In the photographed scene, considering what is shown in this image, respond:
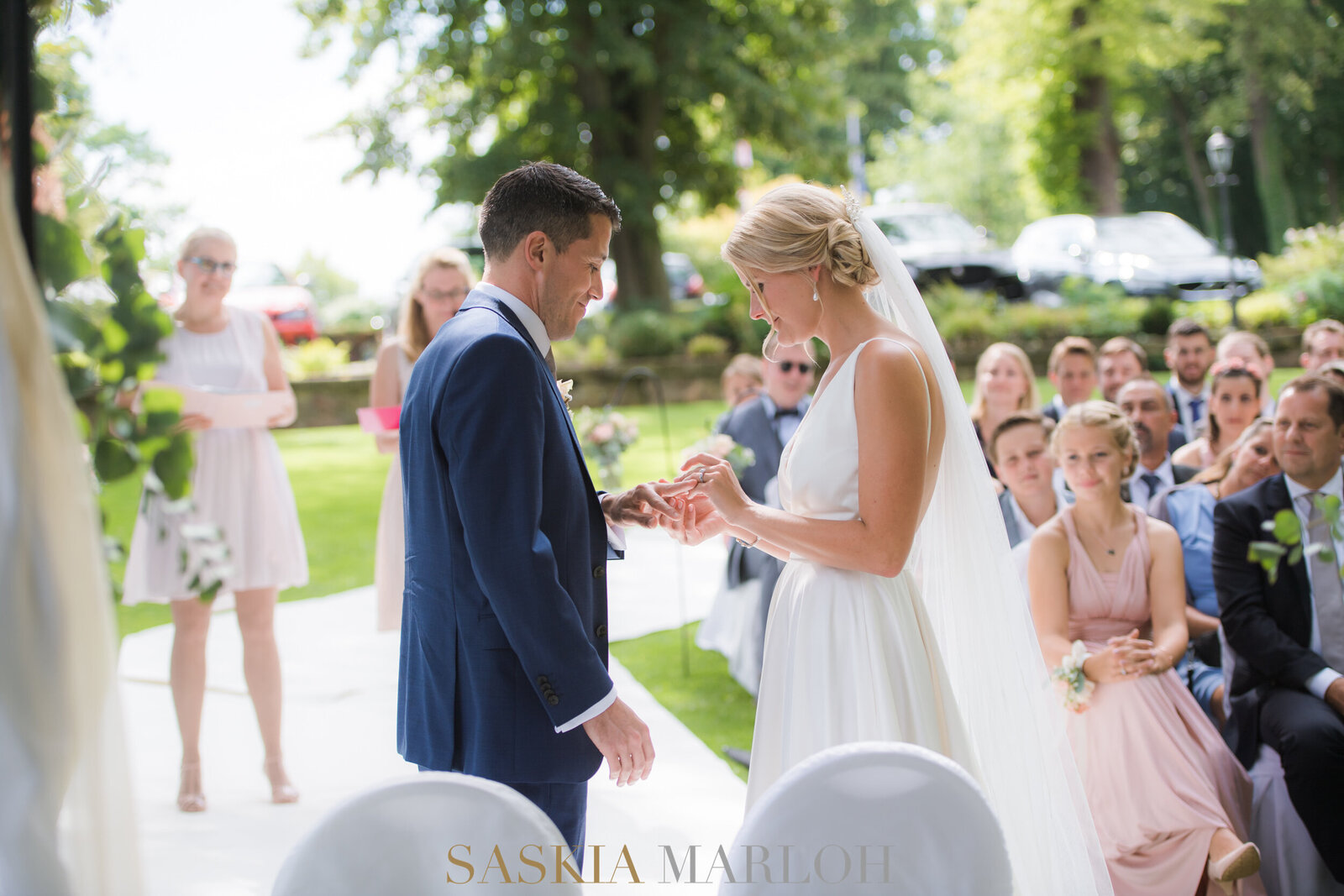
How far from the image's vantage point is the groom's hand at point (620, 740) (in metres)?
2.03

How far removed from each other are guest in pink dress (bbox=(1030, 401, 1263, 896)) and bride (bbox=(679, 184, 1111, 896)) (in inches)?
25.7

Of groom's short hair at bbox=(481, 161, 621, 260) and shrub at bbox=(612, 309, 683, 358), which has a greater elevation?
groom's short hair at bbox=(481, 161, 621, 260)

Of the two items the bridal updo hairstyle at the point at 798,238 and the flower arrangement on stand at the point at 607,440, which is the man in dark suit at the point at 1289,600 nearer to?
the bridal updo hairstyle at the point at 798,238

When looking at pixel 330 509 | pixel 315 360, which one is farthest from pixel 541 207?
pixel 315 360

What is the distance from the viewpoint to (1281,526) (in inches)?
76.5

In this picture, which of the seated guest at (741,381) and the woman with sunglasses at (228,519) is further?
the seated guest at (741,381)

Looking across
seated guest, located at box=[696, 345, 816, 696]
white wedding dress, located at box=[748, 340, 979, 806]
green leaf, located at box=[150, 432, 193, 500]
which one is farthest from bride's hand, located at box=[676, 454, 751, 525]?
seated guest, located at box=[696, 345, 816, 696]

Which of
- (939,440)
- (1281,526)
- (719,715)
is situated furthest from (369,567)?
(1281,526)

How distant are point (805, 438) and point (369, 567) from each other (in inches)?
279

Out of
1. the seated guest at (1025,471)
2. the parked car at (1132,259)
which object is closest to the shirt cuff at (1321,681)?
the seated guest at (1025,471)

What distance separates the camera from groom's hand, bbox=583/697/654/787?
2.03 meters

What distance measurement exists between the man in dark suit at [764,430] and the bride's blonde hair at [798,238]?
122 inches

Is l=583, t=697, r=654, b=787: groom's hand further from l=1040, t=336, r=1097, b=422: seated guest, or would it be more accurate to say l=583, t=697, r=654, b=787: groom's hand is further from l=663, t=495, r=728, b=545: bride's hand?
l=1040, t=336, r=1097, b=422: seated guest

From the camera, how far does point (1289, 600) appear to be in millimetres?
3463
